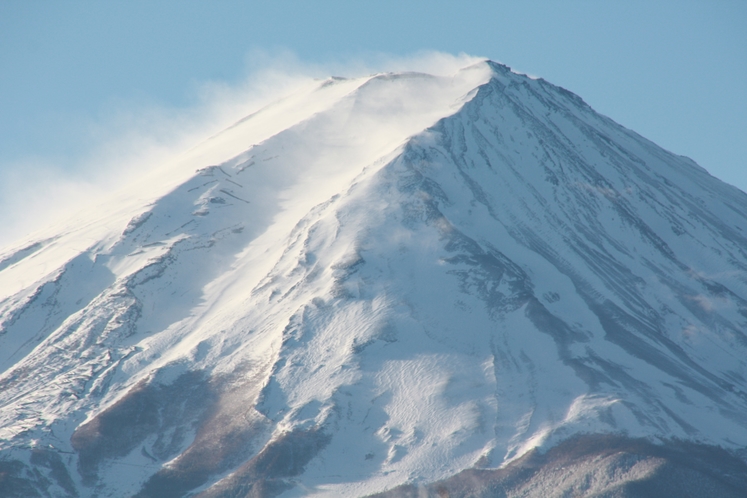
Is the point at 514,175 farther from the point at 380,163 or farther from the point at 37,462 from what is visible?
the point at 37,462

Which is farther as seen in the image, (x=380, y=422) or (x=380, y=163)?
(x=380, y=163)

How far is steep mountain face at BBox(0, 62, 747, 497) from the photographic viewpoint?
8025cm

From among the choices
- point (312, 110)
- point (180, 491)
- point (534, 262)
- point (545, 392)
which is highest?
point (312, 110)

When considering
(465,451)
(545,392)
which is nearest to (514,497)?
(465,451)

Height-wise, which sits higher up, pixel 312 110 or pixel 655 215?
pixel 312 110

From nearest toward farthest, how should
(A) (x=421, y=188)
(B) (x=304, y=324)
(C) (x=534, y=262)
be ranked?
1. (B) (x=304, y=324)
2. (C) (x=534, y=262)
3. (A) (x=421, y=188)

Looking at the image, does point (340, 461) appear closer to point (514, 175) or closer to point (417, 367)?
point (417, 367)

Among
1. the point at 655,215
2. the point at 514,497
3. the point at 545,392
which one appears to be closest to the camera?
the point at 514,497

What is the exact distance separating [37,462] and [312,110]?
90.0 metres

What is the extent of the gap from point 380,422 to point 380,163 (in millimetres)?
49470

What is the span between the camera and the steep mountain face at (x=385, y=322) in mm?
80250

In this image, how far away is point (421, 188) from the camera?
119 meters

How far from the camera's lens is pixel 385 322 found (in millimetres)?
96562

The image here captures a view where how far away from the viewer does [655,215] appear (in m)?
131
